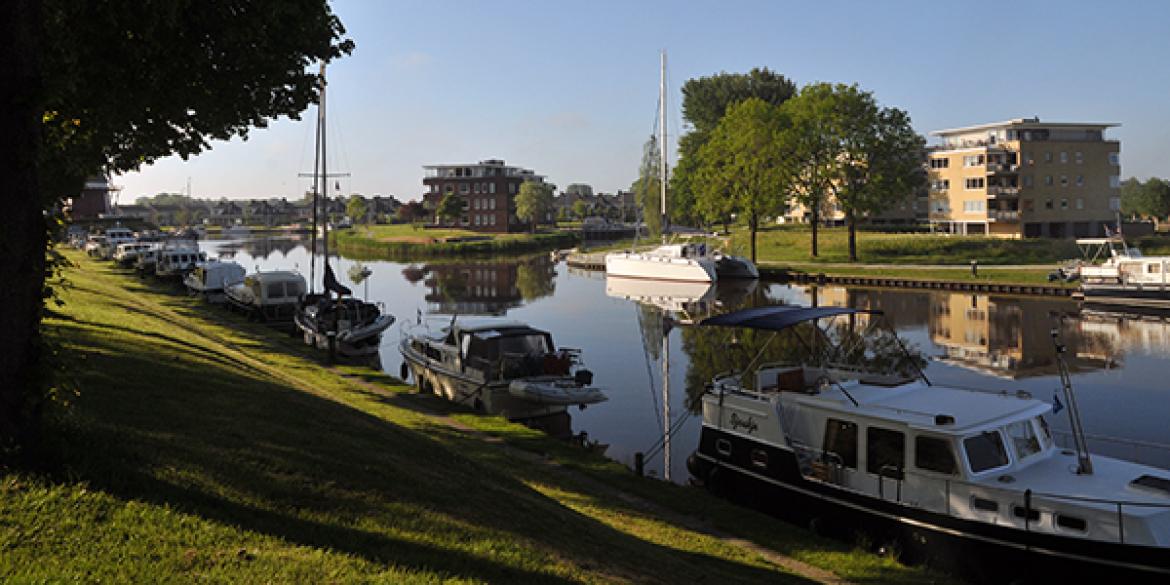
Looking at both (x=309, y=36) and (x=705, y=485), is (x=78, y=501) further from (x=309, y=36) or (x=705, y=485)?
(x=705, y=485)

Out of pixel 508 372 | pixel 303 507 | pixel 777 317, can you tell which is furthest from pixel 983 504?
pixel 508 372

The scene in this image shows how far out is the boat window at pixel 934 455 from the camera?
1517 cm

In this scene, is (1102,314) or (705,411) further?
(1102,314)

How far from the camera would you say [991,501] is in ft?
47.5

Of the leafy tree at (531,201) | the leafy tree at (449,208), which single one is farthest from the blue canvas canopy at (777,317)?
the leafy tree at (531,201)

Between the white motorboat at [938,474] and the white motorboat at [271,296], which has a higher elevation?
the white motorboat at [271,296]

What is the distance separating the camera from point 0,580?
709 cm

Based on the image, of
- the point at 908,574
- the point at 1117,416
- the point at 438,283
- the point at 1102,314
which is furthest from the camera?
the point at 438,283

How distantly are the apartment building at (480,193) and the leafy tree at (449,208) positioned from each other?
2.45 meters

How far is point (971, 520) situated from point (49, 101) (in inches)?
592

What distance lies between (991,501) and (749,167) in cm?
6791

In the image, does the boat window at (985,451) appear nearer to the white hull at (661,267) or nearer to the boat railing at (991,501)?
the boat railing at (991,501)

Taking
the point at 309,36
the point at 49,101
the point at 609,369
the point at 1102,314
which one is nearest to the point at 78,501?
the point at 49,101

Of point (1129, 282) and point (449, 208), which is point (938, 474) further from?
point (449, 208)
